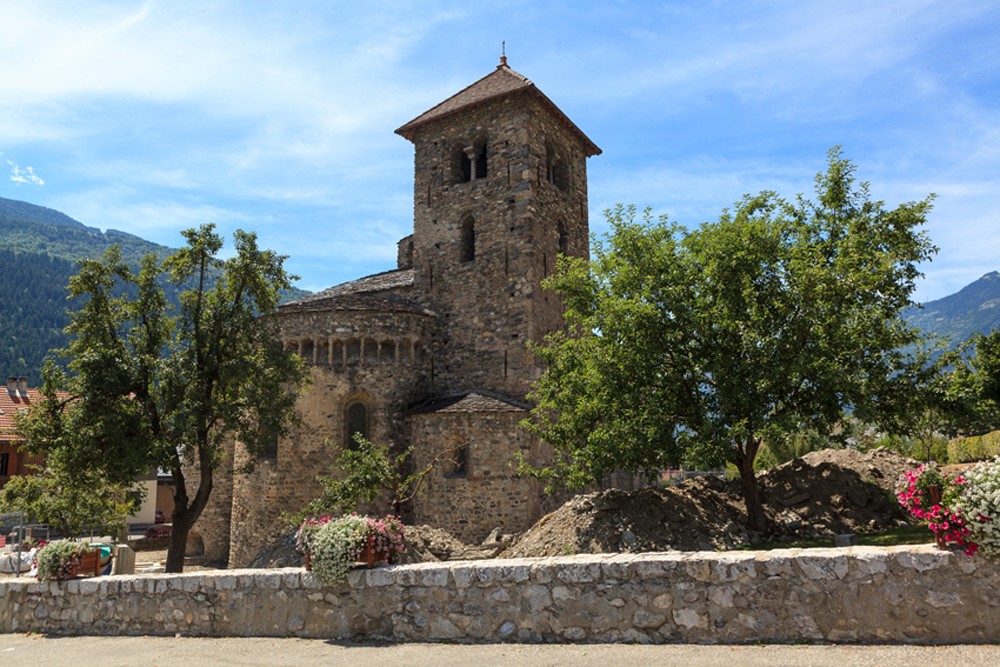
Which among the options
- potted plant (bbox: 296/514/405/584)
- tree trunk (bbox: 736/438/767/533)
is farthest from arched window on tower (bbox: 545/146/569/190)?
potted plant (bbox: 296/514/405/584)

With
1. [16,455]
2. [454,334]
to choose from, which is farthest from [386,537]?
[16,455]

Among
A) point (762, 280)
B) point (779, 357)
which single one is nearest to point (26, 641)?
point (779, 357)

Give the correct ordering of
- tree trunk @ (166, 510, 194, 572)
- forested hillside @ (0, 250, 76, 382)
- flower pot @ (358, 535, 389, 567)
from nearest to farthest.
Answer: flower pot @ (358, 535, 389, 567)
tree trunk @ (166, 510, 194, 572)
forested hillside @ (0, 250, 76, 382)

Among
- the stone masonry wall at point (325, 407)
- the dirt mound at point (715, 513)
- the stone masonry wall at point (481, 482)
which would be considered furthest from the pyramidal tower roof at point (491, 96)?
the dirt mound at point (715, 513)

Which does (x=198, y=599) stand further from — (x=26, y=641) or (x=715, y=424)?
(x=715, y=424)

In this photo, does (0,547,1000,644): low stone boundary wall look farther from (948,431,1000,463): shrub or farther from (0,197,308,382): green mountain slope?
(0,197,308,382): green mountain slope

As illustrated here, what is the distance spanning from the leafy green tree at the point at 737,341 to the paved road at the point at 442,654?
7087 millimetres

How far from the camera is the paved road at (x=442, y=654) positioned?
6289mm

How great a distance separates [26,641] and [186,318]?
30.2 ft

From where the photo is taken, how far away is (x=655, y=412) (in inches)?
567

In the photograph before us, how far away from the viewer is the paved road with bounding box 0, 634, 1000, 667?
6289 mm

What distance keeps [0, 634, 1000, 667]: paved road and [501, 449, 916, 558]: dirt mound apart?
7339mm

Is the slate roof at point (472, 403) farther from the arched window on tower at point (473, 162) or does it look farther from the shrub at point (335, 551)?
the shrub at point (335, 551)

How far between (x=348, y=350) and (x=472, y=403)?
5.18 meters
